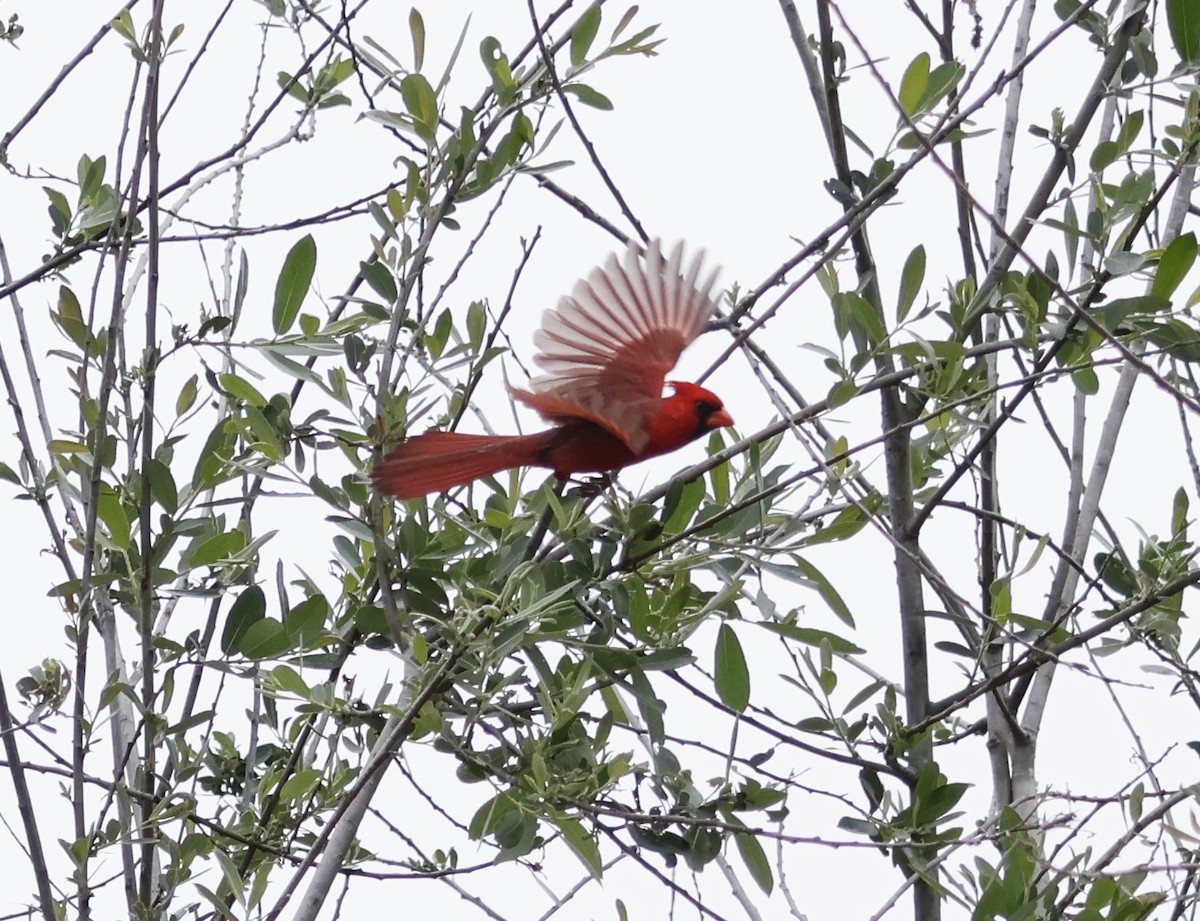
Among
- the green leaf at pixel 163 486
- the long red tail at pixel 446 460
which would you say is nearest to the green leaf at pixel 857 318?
the long red tail at pixel 446 460

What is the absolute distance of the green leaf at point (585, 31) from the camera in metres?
2.62

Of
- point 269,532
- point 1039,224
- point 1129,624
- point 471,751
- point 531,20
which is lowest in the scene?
point 471,751

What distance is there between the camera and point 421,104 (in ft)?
8.20

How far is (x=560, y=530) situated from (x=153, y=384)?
69 cm

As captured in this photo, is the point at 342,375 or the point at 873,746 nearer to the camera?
the point at 342,375

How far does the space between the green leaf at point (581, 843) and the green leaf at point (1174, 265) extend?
1.33 metres

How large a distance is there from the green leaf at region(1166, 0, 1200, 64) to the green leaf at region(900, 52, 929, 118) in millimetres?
440

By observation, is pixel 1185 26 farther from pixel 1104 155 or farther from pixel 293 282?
pixel 293 282

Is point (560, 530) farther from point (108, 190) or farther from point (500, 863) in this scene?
point (108, 190)

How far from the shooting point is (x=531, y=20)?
249 centimetres

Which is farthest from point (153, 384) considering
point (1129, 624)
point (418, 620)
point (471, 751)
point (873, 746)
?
point (1129, 624)

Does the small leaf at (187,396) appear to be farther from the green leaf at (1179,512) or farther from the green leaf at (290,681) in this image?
the green leaf at (1179,512)

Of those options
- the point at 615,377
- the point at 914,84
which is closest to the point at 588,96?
the point at 914,84

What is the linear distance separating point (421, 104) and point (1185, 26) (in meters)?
1.38
